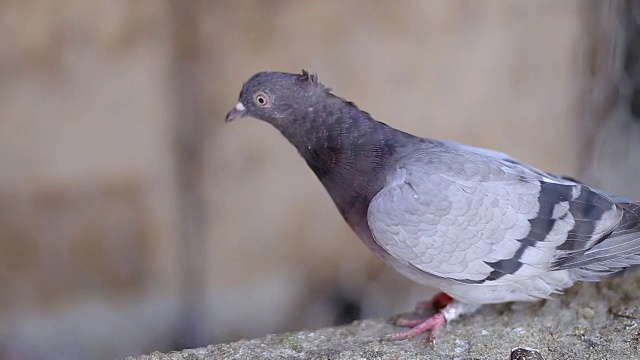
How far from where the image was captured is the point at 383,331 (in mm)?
2605

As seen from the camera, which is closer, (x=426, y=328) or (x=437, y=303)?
(x=426, y=328)

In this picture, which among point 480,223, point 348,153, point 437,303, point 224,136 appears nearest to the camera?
point 480,223

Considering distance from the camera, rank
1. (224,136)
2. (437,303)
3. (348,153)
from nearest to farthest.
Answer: (348,153) < (437,303) < (224,136)

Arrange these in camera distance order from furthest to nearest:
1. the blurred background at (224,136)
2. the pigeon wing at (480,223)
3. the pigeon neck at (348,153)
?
1. the blurred background at (224,136)
2. the pigeon neck at (348,153)
3. the pigeon wing at (480,223)

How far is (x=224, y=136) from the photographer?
14.0 ft

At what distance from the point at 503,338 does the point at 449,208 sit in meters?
0.54

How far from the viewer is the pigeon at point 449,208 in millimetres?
2314

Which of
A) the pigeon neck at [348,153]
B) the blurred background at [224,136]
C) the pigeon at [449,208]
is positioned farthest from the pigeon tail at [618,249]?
the blurred background at [224,136]

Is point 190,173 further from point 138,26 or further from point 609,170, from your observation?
point 609,170

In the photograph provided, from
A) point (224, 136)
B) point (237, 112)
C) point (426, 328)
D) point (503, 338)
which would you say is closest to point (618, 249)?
point (503, 338)

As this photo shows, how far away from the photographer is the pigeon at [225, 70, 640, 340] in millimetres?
2314

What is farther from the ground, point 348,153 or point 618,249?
point 348,153

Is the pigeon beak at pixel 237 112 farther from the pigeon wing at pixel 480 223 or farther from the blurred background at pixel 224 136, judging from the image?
the blurred background at pixel 224 136

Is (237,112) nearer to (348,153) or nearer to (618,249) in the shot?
(348,153)
